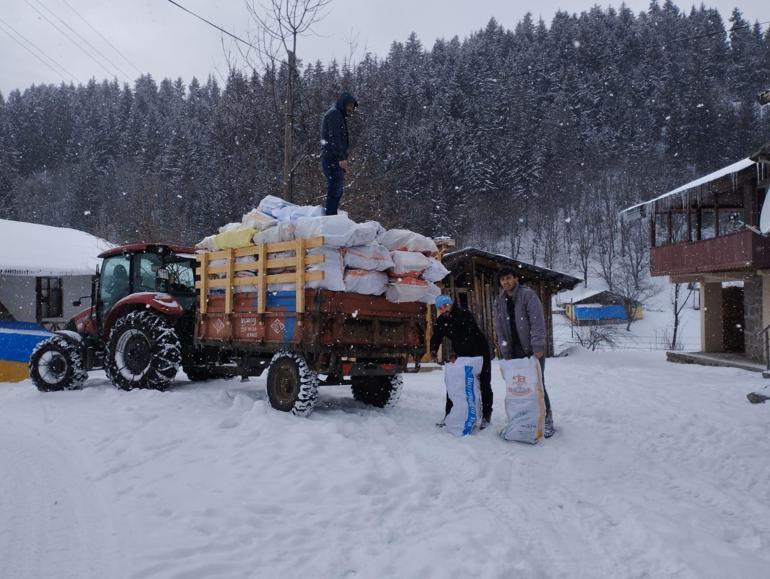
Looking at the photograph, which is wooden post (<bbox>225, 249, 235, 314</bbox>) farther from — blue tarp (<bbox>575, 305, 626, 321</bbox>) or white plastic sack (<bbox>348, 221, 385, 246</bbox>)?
blue tarp (<bbox>575, 305, 626, 321</bbox>)

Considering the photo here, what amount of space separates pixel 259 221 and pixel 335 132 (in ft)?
5.11

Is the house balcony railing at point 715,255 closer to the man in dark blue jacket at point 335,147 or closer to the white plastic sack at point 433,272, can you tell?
the white plastic sack at point 433,272

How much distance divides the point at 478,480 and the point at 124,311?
6.18 meters

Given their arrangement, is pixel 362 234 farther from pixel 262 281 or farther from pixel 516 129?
pixel 516 129

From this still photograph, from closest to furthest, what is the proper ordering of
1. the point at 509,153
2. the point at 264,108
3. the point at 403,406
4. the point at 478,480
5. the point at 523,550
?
1. the point at 523,550
2. the point at 478,480
3. the point at 403,406
4. the point at 264,108
5. the point at 509,153

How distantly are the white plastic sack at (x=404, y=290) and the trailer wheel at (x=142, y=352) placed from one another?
10.2 feet

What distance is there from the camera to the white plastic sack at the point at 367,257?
6.15 metres

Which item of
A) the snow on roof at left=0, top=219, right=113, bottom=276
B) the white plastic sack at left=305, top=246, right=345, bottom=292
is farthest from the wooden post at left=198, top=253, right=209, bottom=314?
the snow on roof at left=0, top=219, right=113, bottom=276

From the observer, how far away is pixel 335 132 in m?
7.11

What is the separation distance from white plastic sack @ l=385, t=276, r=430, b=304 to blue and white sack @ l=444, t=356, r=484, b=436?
3.15 feet

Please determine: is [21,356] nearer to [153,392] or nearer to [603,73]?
[153,392]

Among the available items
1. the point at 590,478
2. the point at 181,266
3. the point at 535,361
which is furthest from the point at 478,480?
the point at 181,266

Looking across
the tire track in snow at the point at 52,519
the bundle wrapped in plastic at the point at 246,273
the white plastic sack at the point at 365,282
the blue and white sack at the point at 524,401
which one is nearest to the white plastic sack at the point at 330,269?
the white plastic sack at the point at 365,282

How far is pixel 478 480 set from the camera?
435 centimetres
